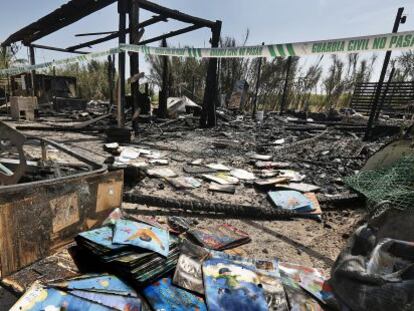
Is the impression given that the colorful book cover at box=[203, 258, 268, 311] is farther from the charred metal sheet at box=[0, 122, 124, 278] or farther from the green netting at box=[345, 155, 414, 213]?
the green netting at box=[345, 155, 414, 213]

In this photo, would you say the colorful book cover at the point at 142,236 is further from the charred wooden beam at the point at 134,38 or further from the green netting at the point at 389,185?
the charred wooden beam at the point at 134,38

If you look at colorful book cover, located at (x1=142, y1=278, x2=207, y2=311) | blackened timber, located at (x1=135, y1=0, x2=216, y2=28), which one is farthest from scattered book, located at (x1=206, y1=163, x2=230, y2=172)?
blackened timber, located at (x1=135, y1=0, x2=216, y2=28)

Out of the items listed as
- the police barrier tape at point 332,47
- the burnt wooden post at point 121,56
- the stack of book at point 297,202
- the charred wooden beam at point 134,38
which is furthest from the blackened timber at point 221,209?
the charred wooden beam at point 134,38

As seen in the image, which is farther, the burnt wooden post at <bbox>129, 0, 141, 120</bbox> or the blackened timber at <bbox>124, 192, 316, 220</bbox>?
the burnt wooden post at <bbox>129, 0, 141, 120</bbox>

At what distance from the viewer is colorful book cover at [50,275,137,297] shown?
1.64m

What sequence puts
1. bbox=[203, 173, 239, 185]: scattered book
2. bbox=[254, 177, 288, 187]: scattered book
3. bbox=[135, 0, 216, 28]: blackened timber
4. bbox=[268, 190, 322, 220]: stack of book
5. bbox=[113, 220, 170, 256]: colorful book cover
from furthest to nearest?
bbox=[135, 0, 216, 28]: blackened timber → bbox=[203, 173, 239, 185]: scattered book → bbox=[254, 177, 288, 187]: scattered book → bbox=[268, 190, 322, 220]: stack of book → bbox=[113, 220, 170, 256]: colorful book cover

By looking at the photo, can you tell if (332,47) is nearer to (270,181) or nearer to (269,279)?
(270,181)

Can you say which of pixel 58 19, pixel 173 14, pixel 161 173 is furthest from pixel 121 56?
pixel 58 19

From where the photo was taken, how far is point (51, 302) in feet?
4.99

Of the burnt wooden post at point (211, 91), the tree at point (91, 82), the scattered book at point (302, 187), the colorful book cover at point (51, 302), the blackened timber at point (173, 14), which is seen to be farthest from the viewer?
the tree at point (91, 82)

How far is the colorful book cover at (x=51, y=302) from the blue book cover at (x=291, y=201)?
2.74 metres

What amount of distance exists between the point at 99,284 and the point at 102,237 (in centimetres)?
39

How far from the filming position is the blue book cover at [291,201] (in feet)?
11.9

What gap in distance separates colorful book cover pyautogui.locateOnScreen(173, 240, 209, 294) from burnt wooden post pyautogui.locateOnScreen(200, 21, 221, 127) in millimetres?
8522
